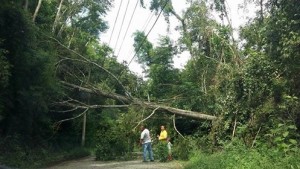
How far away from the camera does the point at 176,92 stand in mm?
23969

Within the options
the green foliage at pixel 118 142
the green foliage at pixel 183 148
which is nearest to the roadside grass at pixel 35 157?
the green foliage at pixel 118 142

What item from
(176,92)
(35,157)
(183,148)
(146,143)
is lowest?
(35,157)

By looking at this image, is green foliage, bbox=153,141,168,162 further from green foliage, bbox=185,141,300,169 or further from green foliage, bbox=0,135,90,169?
green foliage, bbox=0,135,90,169

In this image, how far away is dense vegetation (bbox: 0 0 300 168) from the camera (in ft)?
43.8

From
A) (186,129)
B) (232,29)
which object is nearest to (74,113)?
(186,129)

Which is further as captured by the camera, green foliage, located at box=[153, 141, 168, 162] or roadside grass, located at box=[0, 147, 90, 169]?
green foliage, located at box=[153, 141, 168, 162]

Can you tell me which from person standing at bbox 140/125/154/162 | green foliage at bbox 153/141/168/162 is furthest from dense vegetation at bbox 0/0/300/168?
person standing at bbox 140/125/154/162

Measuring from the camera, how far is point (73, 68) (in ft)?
72.1

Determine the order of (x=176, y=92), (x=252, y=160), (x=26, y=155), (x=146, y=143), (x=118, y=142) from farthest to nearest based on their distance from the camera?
(x=176, y=92) → (x=118, y=142) → (x=26, y=155) → (x=146, y=143) → (x=252, y=160)

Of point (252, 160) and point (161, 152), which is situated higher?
point (161, 152)

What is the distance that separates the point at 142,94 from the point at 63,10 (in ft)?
25.5

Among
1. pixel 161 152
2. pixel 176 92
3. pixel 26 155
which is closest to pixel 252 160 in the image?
pixel 161 152

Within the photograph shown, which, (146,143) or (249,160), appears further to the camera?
(146,143)

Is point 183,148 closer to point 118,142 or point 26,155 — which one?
point 118,142
